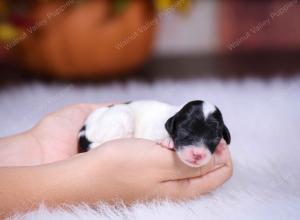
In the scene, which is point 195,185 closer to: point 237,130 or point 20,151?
point 20,151

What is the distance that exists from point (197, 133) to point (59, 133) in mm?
530

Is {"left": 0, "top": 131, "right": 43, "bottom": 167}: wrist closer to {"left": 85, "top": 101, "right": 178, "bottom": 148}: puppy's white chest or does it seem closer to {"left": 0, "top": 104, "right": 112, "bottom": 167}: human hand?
{"left": 0, "top": 104, "right": 112, "bottom": 167}: human hand

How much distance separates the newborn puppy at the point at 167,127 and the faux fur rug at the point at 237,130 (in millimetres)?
163

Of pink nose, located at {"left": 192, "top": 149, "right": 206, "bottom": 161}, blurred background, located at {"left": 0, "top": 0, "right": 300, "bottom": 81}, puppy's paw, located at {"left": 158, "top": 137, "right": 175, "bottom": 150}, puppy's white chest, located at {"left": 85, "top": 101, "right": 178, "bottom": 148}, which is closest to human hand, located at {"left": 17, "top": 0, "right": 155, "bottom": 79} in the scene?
blurred background, located at {"left": 0, "top": 0, "right": 300, "bottom": 81}

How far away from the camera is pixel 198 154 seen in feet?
4.04

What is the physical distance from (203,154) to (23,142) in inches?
24.0

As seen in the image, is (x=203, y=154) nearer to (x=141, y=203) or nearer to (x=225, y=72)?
(x=141, y=203)

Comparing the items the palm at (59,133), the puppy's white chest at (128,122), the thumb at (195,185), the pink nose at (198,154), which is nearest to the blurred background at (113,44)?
the palm at (59,133)

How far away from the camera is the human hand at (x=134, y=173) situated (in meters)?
1.32

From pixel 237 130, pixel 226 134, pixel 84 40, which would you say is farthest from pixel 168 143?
pixel 84 40

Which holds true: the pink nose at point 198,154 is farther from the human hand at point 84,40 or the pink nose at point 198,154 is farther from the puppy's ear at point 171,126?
the human hand at point 84,40

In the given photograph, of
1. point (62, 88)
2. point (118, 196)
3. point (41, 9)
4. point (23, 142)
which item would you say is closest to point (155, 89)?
point (62, 88)

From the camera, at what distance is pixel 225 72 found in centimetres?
324

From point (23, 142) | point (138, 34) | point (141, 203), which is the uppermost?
point (138, 34)
